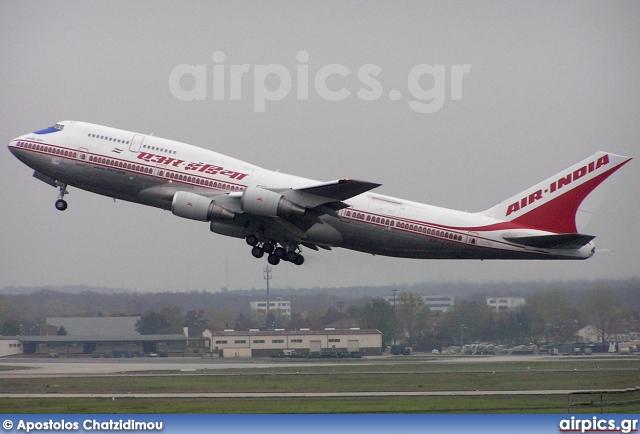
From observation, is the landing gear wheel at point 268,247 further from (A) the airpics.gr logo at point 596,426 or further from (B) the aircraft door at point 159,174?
(A) the airpics.gr logo at point 596,426

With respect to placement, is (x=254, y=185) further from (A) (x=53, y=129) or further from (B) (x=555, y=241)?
(B) (x=555, y=241)

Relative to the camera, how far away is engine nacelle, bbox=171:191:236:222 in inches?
1538

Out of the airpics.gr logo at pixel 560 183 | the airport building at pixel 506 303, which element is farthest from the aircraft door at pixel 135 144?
the airport building at pixel 506 303

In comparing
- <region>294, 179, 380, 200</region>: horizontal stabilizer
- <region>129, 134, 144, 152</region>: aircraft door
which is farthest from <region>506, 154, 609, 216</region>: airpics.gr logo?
<region>129, 134, 144, 152</region>: aircraft door

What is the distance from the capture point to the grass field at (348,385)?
36469mm

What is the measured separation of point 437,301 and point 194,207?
17.7 metres

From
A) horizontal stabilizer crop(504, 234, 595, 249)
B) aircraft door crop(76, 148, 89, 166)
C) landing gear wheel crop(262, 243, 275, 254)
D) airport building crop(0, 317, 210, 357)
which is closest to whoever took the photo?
horizontal stabilizer crop(504, 234, 595, 249)

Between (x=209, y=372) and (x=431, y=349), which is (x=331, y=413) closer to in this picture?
(x=209, y=372)

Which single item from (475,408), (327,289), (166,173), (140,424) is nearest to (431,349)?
(327,289)

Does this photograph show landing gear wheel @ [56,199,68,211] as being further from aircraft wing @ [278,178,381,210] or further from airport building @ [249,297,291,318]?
airport building @ [249,297,291,318]

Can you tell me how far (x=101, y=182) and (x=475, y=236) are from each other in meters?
16.0

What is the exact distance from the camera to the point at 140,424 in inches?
1298

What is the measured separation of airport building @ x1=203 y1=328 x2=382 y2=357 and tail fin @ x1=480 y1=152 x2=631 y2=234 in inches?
577

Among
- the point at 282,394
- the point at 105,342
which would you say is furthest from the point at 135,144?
the point at 105,342
